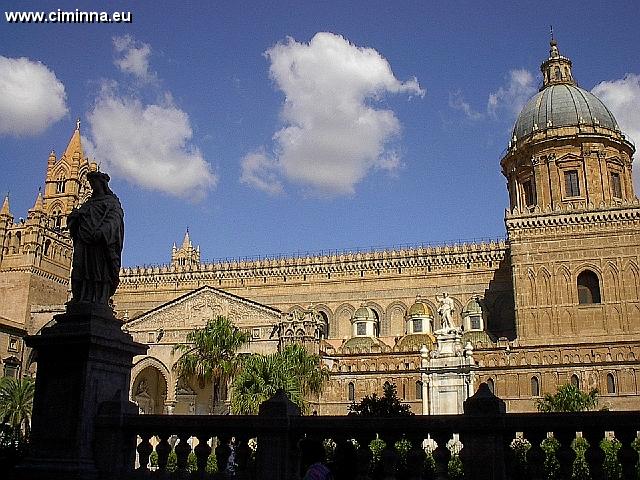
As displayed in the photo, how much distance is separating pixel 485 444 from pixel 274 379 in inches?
1061

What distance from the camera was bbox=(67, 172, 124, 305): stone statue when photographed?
28.8ft

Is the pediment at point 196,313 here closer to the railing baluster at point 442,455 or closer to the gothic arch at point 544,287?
the gothic arch at point 544,287

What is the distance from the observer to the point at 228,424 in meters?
8.05

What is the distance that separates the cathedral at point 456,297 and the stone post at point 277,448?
29.4 metres

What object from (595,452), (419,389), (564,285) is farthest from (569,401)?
(595,452)

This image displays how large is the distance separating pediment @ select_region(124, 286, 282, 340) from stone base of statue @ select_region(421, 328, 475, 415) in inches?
557

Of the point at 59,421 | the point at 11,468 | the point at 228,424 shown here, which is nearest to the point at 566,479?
the point at 228,424

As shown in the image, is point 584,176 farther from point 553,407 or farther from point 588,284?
point 553,407

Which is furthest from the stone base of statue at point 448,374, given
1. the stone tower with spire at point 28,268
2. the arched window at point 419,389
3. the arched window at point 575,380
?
the stone tower with spire at point 28,268

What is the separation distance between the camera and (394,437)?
7.55 m

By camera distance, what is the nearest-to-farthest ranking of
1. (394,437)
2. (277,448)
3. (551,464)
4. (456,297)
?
(394,437) < (277,448) < (551,464) < (456,297)

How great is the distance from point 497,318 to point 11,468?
45282 mm

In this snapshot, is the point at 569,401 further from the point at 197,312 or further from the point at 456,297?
the point at 197,312

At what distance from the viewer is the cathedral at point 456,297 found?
130 feet
